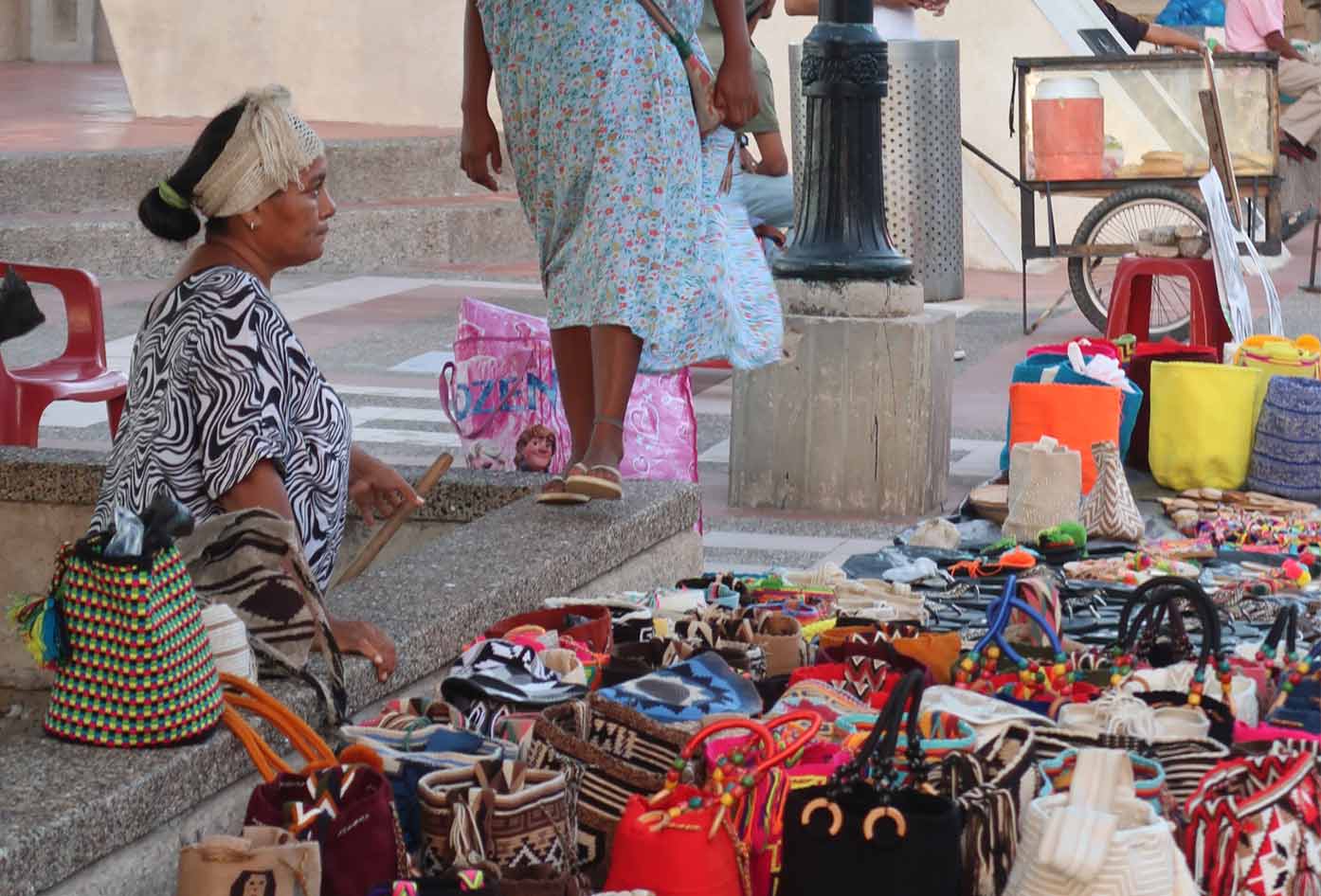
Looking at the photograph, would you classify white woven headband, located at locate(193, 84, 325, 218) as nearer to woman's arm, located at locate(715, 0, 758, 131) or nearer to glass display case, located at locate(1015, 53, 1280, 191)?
woman's arm, located at locate(715, 0, 758, 131)

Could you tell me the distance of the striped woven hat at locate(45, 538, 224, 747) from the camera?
286cm

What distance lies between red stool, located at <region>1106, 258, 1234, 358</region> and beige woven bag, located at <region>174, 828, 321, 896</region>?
17.9ft

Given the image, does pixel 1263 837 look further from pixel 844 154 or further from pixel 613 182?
pixel 844 154

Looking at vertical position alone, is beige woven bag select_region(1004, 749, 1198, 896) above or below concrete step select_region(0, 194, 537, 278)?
below

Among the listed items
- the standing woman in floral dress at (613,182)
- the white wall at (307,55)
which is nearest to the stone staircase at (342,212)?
the white wall at (307,55)

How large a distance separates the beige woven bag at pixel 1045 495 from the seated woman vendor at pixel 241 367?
205cm

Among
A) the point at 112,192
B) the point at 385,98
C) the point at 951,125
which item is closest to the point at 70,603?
the point at 951,125

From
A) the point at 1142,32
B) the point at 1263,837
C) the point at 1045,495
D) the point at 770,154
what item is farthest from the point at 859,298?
the point at 1142,32

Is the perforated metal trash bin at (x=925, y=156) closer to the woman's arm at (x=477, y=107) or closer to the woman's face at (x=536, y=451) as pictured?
the woman's face at (x=536, y=451)

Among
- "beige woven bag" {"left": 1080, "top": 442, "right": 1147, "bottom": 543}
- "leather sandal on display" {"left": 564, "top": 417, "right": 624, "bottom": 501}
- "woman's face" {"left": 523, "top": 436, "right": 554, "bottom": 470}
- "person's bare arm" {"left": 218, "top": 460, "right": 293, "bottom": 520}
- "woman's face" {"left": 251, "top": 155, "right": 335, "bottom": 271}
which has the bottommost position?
"beige woven bag" {"left": 1080, "top": 442, "right": 1147, "bottom": 543}

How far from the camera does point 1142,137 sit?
9.90 m

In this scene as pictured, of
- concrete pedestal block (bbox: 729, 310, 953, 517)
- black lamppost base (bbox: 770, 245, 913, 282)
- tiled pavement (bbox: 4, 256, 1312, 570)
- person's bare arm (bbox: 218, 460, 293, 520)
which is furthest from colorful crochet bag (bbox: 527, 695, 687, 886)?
black lamppost base (bbox: 770, 245, 913, 282)

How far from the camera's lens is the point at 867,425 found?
21.8 feet

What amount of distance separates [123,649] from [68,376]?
366 centimetres
